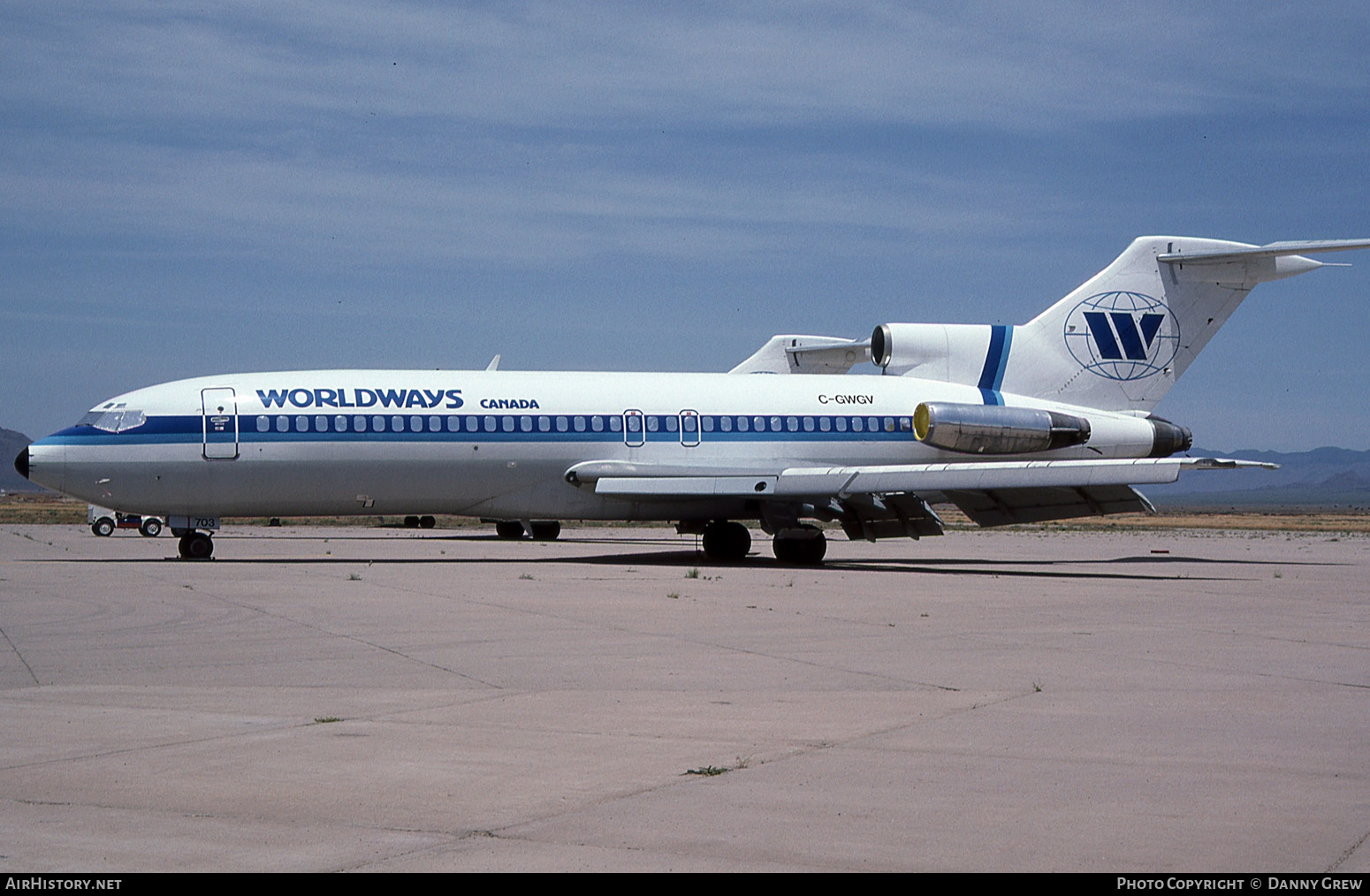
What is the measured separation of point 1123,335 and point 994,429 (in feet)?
13.1

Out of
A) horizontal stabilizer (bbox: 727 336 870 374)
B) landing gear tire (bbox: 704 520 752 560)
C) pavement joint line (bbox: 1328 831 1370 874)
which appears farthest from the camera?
horizontal stabilizer (bbox: 727 336 870 374)

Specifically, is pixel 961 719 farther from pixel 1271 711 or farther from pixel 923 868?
pixel 923 868

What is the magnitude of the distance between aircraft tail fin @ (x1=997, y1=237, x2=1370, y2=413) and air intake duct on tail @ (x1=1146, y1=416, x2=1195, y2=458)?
66cm

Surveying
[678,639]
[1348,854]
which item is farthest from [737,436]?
[1348,854]

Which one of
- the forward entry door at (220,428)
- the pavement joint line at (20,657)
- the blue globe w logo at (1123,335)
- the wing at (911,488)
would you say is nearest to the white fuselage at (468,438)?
the forward entry door at (220,428)

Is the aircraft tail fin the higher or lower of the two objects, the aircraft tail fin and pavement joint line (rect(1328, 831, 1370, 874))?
the higher

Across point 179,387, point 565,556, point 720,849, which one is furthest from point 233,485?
point 720,849

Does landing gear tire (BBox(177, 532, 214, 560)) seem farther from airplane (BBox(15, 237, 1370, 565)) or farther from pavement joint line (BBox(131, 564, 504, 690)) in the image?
pavement joint line (BBox(131, 564, 504, 690))

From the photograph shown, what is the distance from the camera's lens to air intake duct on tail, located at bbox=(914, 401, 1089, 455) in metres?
28.2

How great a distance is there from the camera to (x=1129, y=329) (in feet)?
98.2

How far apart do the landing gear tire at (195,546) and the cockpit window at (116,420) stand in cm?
240

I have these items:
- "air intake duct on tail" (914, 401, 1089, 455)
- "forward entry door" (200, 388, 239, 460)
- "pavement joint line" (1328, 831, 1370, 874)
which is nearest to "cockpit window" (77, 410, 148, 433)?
"forward entry door" (200, 388, 239, 460)

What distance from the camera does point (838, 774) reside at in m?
7.21

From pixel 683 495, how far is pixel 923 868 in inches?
844
